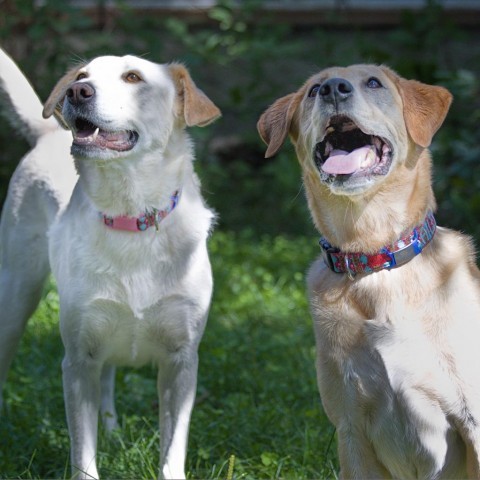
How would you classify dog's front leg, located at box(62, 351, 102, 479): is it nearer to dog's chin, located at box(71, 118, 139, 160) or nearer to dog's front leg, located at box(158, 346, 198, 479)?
dog's front leg, located at box(158, 346, 198, 479)

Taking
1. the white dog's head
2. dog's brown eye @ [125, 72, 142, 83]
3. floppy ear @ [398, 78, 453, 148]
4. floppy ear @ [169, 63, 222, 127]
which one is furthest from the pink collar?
floppy ear @ [398, 78, 453, 148]

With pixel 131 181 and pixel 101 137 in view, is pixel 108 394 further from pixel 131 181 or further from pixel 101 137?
pixel 101 137

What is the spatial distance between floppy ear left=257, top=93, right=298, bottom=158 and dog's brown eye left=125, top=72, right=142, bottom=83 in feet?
2.06

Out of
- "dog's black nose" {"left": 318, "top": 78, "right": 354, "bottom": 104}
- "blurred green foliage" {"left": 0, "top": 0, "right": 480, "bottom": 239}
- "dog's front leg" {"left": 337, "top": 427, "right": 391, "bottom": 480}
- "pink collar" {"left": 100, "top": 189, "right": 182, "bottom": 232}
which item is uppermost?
"dog's black nose" {"left": 318, "top": 78, "right": 354, "bottom": 104}

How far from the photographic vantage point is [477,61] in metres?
8.45

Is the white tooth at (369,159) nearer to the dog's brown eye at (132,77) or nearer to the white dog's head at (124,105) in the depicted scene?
the white dog's head at (124,105)

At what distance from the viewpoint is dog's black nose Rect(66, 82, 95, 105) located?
3.73 metres

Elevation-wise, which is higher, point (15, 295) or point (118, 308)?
point (118, 308)

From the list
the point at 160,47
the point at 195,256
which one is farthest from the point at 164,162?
the point at 160,47

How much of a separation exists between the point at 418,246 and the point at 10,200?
2068mm

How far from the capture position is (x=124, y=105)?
381 cm

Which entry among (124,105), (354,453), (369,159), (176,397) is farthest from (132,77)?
(354,453)

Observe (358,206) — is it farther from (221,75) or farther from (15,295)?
(221,75)

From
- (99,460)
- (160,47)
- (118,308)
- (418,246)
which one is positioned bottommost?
(160,47)
